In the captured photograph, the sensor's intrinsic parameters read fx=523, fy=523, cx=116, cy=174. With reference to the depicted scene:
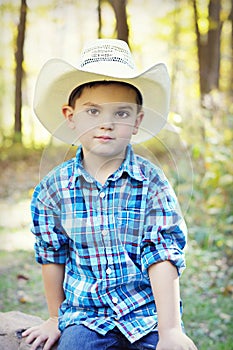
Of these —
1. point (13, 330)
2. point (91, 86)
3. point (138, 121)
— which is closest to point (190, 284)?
point (13, 330)

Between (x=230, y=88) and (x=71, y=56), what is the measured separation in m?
2.49

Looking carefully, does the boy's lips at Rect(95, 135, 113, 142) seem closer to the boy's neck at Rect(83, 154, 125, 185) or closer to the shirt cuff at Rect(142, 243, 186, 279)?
the boy's neck at Rect(83, 154, 125, 185)

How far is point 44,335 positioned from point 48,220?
0.39 meters

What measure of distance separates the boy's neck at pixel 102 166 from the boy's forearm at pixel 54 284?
1.08 ft

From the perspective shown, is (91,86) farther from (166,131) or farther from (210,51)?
(210,51)

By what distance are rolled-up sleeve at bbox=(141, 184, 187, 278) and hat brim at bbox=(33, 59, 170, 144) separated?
0.71 feet

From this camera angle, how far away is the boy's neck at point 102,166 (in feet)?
5.24

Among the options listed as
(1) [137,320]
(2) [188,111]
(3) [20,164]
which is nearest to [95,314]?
(1) [137,320]

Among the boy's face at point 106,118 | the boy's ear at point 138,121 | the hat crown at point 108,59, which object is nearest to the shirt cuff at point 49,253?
the boy's face at point 106,118

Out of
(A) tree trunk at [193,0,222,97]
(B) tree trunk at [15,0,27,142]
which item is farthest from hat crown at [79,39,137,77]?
(A) tree trunk at [193,0,222,97]

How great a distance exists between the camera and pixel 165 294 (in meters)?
1.51

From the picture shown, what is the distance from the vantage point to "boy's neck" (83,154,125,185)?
1598mm

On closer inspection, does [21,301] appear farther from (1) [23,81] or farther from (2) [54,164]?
(1) [23,81]

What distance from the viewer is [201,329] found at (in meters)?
2.76
